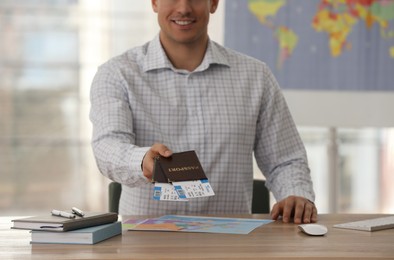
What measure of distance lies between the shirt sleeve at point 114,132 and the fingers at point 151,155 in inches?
2.0

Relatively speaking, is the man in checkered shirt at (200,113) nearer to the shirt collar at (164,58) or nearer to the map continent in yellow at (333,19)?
the shirt collar at (164,58)

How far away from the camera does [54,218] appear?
1.80m

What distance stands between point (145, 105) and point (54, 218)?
0.80 metres

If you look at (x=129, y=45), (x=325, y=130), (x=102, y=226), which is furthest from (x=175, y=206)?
(x=325, y=130)

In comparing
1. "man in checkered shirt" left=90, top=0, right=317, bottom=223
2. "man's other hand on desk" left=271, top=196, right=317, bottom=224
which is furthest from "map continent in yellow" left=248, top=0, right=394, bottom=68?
"man's other hand on desk" left=271, top=196, right=317, bottom=224

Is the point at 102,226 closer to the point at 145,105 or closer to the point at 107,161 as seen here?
the point at 107,161

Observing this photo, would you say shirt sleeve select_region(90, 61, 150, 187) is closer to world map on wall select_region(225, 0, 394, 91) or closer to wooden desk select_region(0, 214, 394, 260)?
wooden desk select_region(0, 214, 394, 260)

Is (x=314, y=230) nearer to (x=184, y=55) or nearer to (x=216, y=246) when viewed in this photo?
(x=216, y=246)

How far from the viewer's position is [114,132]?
2326mm

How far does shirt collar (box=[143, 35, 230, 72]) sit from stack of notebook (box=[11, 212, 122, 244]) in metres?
0.87

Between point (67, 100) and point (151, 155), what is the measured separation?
2292mm

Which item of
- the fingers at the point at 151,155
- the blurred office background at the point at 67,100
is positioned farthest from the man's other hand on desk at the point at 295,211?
the blurred office background at the point at 67,100

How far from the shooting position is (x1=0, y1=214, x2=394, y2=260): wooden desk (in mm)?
1600

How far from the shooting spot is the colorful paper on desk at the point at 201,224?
6.36ft
